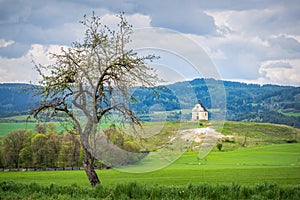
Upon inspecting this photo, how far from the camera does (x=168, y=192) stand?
14.0 meters

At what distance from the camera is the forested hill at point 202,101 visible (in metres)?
15.7

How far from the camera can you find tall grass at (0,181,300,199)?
13648mm

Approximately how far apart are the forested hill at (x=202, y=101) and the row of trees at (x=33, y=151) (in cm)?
404

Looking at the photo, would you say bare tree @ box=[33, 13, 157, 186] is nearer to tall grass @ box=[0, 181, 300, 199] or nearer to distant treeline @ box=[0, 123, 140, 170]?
tall grass @ box=[0, 181, 300, 199]

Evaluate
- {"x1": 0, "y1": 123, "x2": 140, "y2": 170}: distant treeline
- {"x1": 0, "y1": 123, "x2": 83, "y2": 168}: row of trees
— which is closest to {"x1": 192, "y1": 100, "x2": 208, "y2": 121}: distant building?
{"x1": 0, "y1": 123, "x2": 140, "y2": 170}: distant treeline

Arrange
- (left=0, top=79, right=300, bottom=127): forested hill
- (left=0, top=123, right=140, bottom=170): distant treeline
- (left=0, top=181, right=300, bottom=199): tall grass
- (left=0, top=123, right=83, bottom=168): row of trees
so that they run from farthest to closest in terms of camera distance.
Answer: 1. (left=0, top=123, right=83, bottom=168): row of trees
2. (left=0, top=123, right=140, bottom=170): distant treeline
3. (left=0, top=79, right=300, bottom=127): forested hill
4. (left=0, top=181, right=300, bottom=199): tall grass

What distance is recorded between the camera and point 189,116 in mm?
17188

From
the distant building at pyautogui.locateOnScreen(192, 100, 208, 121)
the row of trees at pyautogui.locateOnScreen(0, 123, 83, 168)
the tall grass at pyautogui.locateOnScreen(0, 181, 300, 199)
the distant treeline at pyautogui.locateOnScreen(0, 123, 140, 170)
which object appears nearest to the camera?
the tall grass at pyautogui.locateOnScreen(0, 181, 300, 199)

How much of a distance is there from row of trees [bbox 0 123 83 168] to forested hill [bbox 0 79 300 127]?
4045 mm

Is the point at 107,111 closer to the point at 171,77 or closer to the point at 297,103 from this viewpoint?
the point at 171,77

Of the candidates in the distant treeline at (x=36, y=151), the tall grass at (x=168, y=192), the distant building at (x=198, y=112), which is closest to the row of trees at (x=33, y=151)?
the distant treeline at (x=36, y=151)

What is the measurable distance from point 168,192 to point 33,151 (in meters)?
37.0

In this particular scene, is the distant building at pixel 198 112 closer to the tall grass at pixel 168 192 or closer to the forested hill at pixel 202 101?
the forested hill at pixel 202 101

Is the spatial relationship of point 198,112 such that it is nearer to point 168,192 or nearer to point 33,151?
point 168,192
